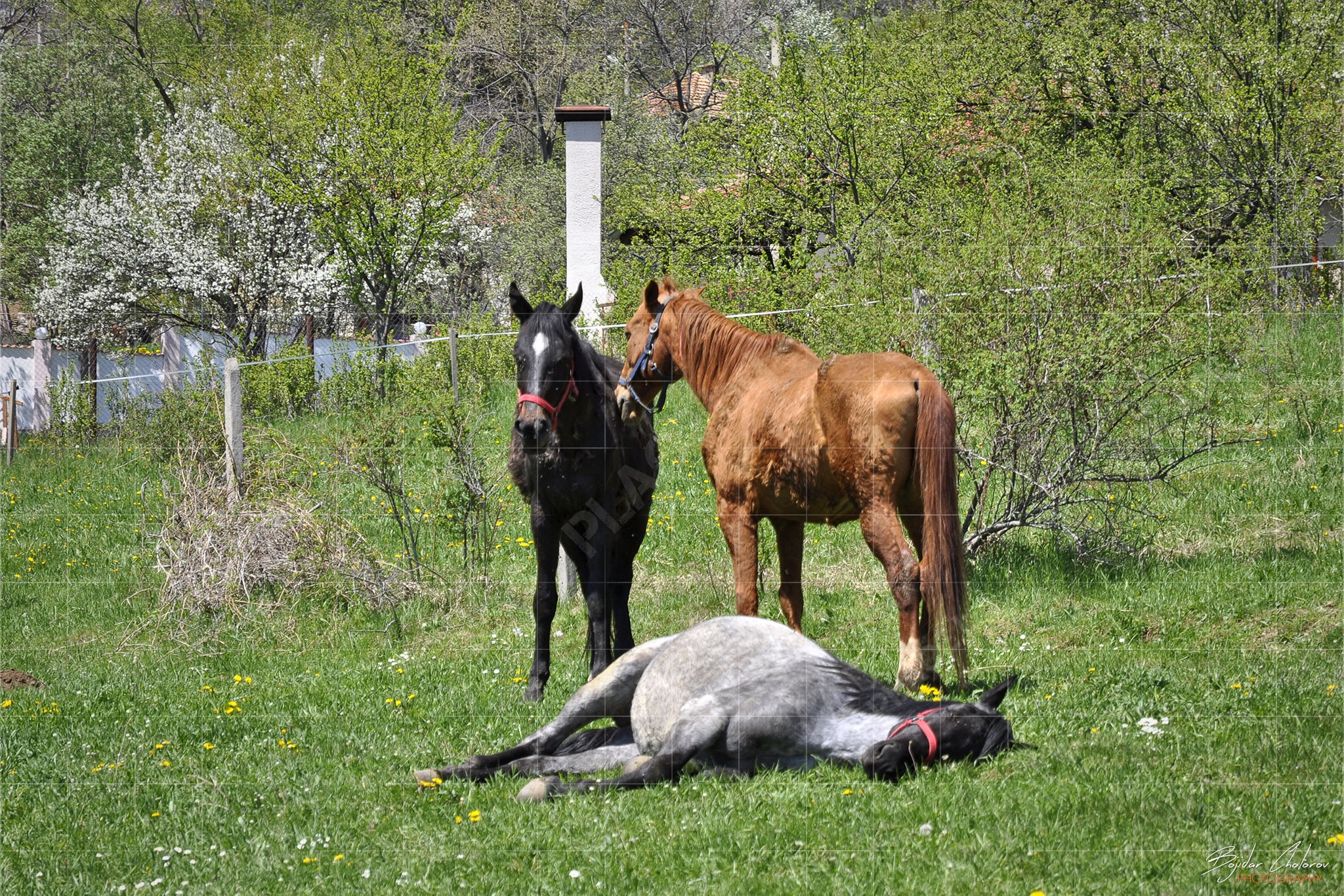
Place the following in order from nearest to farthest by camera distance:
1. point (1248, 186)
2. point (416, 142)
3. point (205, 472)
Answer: point (205, 472) → point (1248, 186) → point (416, 142)

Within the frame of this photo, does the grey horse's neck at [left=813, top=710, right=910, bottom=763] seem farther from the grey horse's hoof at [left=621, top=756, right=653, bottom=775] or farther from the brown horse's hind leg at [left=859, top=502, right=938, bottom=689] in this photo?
the brown horse's hind leg at [left=859, top=502, right=938, bottom=689]

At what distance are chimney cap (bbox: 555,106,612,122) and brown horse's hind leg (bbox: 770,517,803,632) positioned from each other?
4.73m

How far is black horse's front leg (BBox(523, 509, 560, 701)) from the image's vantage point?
21.1 ft

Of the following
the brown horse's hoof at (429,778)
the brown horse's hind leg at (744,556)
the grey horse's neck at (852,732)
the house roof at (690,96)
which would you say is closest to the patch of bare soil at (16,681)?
the brown horse's hoof at (429,778)

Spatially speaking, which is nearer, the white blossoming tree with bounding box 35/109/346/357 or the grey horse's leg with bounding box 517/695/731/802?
the grey horse's leg with bounding box 517/695/731/802

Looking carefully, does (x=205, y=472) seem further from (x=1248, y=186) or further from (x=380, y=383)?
(x=1248, y=186)

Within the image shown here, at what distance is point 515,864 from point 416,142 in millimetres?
21020

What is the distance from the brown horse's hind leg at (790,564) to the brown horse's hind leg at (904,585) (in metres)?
0.73

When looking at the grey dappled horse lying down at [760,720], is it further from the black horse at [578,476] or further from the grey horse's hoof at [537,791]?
the black horse at [578,476]

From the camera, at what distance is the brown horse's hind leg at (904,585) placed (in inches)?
220

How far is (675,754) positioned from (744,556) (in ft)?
5.67

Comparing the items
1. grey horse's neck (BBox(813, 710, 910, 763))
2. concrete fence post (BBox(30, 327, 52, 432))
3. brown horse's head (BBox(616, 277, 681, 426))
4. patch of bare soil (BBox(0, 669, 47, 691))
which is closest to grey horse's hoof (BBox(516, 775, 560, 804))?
grey horse's neck (BBox(813, 710, 910, 763))

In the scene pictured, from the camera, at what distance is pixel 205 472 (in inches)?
389

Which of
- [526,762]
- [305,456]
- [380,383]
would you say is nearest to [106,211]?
[380,383]
